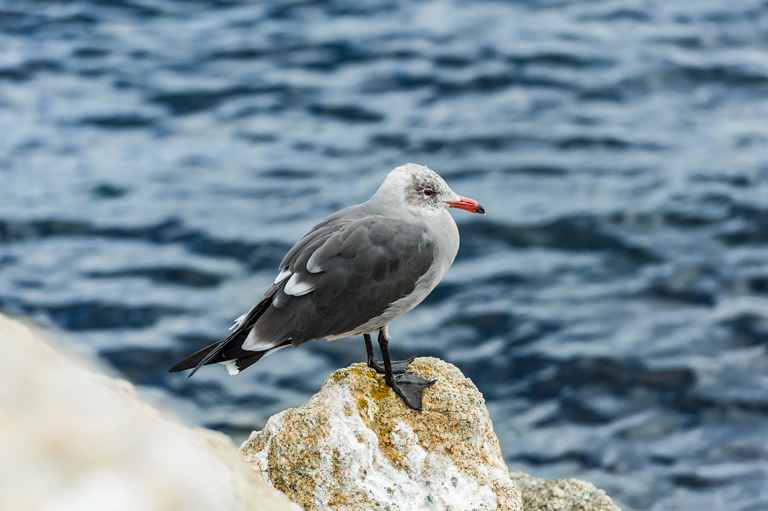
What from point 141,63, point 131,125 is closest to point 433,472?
point 131,125

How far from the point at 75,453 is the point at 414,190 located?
3.44 m

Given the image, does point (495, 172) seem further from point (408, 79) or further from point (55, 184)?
point (55, 184)

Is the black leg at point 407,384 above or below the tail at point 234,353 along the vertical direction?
below

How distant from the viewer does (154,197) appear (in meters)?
14.8

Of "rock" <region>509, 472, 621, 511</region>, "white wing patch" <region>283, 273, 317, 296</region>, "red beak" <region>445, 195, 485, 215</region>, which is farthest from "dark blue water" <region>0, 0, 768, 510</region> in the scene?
"white wing patch" <region>283, 273, 317, 296</region>

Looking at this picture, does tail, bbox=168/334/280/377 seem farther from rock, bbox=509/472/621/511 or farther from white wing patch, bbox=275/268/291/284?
rock, bbox=509/472/621/511

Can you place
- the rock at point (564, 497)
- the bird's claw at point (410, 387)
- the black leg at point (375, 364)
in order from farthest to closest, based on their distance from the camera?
A: 1. the rock at point (564, 497)
2. the black leg at point (375, 364)
3. the bird's claw at point (410, 387)

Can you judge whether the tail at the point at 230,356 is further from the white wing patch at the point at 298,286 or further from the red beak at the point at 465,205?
the red beak at the point at 465,205

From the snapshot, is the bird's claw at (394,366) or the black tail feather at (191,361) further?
the bird's claw at (394,366)

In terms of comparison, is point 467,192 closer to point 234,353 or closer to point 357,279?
point 357,279

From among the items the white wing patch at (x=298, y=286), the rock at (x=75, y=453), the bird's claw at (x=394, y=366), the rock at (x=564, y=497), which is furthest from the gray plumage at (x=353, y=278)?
the rock at (x=75, y=453)

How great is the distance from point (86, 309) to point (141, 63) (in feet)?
29.0

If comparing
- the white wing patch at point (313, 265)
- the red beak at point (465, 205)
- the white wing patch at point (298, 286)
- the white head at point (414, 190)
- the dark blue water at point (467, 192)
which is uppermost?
the white head at point (414, 190)

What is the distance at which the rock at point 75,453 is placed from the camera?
6.57ft
